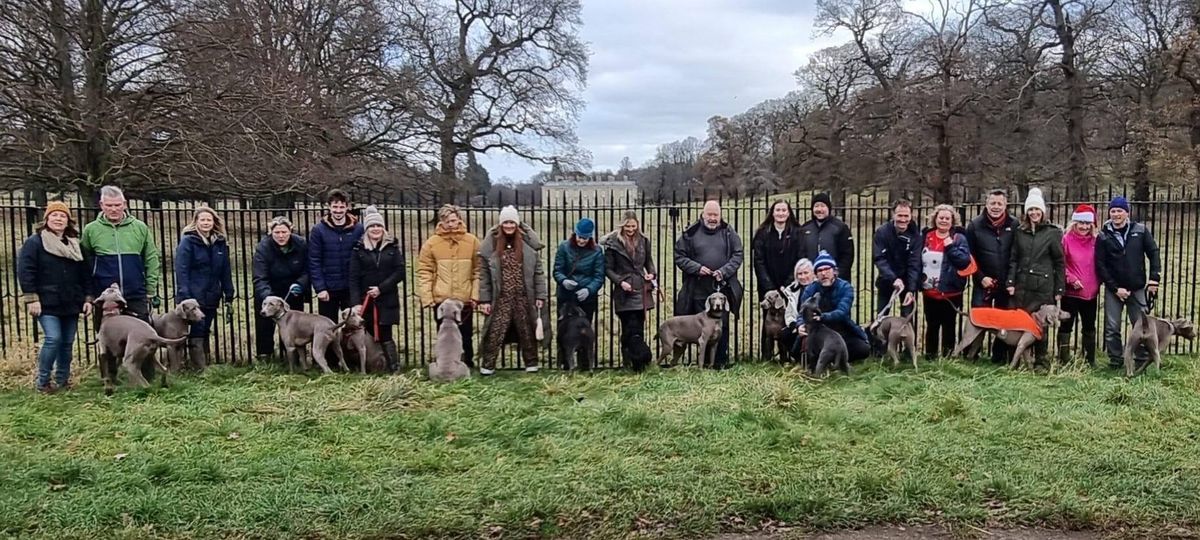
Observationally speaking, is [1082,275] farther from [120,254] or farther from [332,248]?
[120,254]

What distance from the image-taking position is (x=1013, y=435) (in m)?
5.63

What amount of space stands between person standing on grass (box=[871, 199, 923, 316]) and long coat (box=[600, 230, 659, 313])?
238cm

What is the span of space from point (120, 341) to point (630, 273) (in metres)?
4.57

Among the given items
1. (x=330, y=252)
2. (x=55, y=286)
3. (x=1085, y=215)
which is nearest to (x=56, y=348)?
(x=55, y=286)

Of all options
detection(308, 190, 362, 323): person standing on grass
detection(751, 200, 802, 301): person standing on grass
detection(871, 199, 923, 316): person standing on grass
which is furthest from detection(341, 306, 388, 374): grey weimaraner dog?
detection(871, 199, 923, 316): person standing on grass

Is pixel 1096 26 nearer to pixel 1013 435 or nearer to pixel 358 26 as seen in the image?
pixel 358 26

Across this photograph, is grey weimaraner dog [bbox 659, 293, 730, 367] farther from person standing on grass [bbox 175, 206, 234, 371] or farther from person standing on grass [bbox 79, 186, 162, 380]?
person standing on grass [bbox 79, 186, 162, 380]

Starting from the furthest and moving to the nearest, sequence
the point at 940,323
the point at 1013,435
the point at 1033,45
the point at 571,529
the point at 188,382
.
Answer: the point at 1033,45 < the point at 940,323 < the point at 188,382 < the point at 1013,435 < the point at 571,529

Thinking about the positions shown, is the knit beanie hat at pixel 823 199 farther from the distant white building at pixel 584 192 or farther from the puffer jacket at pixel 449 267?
the puffer jacket at pixel 449 267

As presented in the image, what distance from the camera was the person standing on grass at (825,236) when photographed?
815cm

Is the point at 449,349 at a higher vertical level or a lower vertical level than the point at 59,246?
lower

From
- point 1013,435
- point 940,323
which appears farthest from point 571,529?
point 940,323

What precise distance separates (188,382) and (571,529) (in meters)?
4.74

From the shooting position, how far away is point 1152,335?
7645 mm
